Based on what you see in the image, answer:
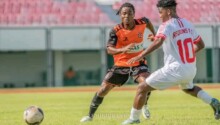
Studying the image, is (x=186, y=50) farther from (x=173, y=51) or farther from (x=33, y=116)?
(x=33, y=116)

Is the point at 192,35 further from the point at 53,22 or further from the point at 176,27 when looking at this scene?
the point at 53,22

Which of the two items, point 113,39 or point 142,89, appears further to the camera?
point 113,39

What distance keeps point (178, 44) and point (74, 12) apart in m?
36.4

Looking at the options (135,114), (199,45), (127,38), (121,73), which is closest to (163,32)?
(199,45)

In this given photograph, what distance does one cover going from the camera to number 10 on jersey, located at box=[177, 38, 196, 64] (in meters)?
10.6

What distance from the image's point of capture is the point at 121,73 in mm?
13562

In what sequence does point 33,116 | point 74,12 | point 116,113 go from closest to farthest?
point 33,116
point 116,113
point 74,12

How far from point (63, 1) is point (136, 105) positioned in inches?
1468

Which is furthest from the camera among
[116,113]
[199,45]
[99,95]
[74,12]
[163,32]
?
[74,12]

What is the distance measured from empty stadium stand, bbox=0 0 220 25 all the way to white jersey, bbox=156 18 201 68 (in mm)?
34692

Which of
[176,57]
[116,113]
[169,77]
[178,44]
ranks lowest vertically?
[116,113]

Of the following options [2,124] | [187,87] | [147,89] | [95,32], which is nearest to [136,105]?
[147,89]

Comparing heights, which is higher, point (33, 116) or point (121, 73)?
point (121, 73)

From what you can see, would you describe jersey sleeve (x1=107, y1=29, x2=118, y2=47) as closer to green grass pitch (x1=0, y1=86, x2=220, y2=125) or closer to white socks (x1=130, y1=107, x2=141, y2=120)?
green grass pitch (x1=0, y1=86, x2=220, y2=125)
